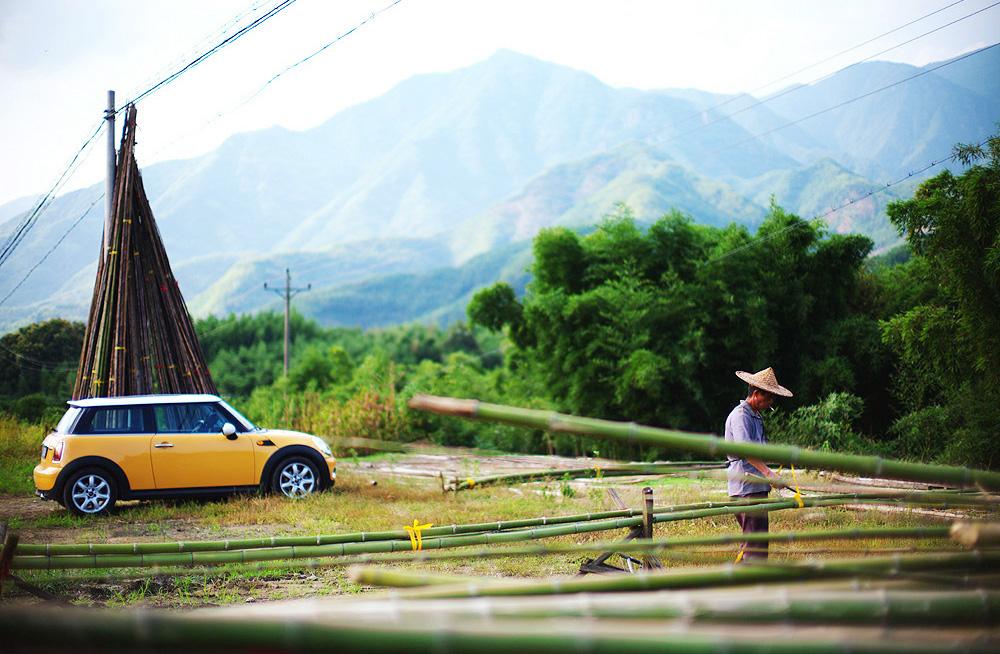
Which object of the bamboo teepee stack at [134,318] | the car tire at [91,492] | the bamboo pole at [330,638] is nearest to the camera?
the bamboo pole at [330,638]

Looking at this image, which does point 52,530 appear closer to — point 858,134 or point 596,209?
point 596,209

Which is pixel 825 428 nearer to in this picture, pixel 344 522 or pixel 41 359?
pixel 344 522

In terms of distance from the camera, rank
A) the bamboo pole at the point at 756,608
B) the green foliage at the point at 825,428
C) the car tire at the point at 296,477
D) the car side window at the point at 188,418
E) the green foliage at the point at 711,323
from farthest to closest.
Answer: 1. the green foliage at the point at 711,323
2. the green foliage at the point at 825,428
3. the car tire at the point at 296,477
4. the car side window at the point at 188,418
5. the bamboo pole at the point at 756,608

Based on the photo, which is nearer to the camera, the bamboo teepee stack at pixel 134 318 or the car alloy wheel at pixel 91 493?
the car alloy wheel at pixel 91 493

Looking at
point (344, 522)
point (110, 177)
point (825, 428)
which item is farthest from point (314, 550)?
point (825, 428)

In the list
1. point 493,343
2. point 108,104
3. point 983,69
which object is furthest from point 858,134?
point 108,104

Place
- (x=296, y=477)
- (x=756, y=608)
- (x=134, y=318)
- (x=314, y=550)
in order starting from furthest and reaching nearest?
1. (x=134, y=318)
2. (x=296, y=477)
3. (x=314, y=550)
4. (x=756, y=608)

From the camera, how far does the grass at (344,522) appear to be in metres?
6.48

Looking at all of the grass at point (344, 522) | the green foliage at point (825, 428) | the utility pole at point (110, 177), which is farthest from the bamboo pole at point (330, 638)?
the green foliage at point (825, 428)

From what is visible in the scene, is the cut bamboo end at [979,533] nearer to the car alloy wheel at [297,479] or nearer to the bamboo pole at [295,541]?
the bamboo pole at [295,541]

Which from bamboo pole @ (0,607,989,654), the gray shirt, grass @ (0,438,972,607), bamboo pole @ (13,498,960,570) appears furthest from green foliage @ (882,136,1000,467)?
bamboo pole @ (0,607,989,654)

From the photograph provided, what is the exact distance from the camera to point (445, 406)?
6.66 feet

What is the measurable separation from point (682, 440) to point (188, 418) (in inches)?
363

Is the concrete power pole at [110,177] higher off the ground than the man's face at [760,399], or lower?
higher
